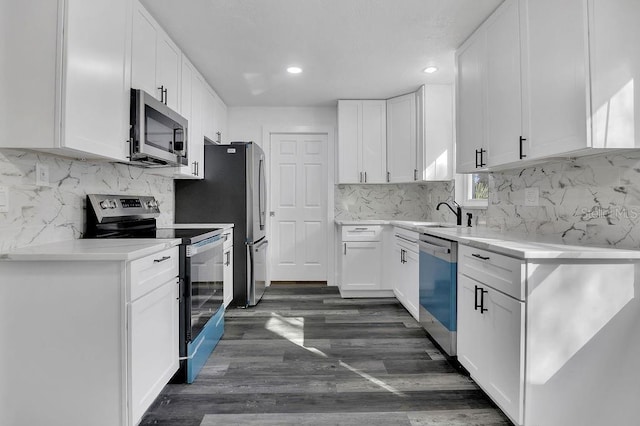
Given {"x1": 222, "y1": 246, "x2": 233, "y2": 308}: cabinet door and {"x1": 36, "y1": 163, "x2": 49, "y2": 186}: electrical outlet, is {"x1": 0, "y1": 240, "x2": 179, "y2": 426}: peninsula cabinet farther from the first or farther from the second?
{"x1": 222, "y1": 246, "x2": 233, "y2": 308}: cabinet door

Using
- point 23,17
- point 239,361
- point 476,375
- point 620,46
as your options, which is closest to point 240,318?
point 239,361

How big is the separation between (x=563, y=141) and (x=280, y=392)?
203 centimetres

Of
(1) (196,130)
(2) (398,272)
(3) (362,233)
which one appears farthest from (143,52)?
(2) (398,272)

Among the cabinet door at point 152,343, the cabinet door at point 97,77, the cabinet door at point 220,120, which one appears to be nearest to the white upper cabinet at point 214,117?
the cabinet door at point 220,120

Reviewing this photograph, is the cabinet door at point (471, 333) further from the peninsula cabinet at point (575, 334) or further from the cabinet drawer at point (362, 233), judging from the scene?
the cabinet drawer at point (362, 233)

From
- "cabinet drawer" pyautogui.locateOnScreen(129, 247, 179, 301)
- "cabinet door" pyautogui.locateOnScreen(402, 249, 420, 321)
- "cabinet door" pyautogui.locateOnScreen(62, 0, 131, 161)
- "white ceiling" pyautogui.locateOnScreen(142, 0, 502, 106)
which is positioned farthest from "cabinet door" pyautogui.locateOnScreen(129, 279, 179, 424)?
"cabinet door" pyautogui.locateOnScreen(402, 249, 420, 321)

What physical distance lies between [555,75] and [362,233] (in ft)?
8.28

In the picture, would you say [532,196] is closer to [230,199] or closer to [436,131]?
[436,131]

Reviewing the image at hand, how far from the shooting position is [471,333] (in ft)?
6.87

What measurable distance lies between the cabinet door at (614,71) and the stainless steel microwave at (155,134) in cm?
237

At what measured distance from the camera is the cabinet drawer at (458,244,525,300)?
5.29 ft

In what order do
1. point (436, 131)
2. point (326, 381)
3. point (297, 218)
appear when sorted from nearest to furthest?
1. point (326, 381)
2. point (436, 131)
3. point (297, 218)

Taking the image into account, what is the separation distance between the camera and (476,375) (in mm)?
2018

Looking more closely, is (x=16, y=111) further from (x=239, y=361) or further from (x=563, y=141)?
(x=563, y=141)
